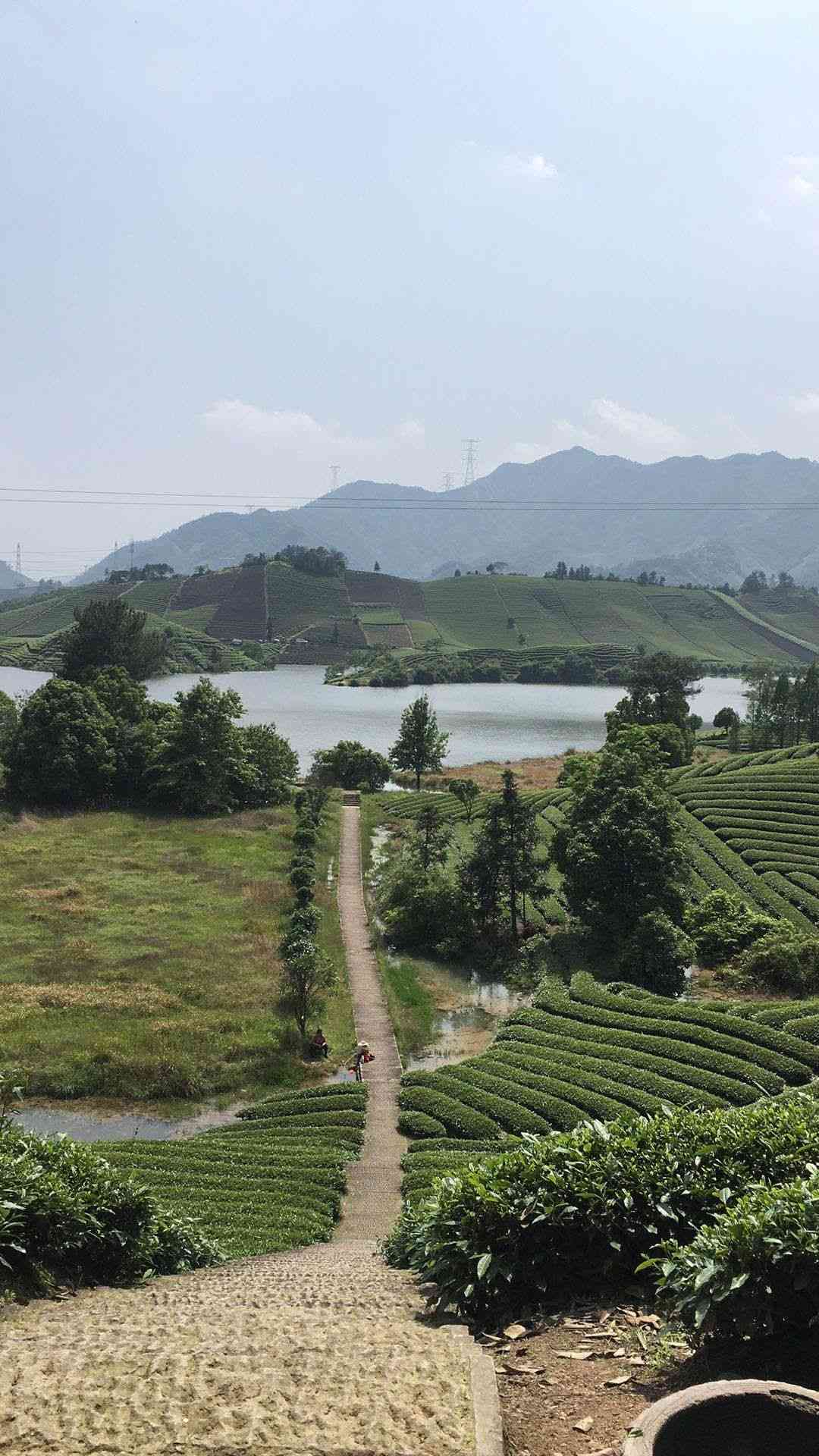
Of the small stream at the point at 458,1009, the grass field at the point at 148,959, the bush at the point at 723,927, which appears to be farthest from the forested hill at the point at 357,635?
the small stream at the point at 458,1009

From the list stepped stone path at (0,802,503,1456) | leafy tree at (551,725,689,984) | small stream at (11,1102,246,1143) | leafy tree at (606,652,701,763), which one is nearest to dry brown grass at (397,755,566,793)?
leafy tree at (606,652,701,763)

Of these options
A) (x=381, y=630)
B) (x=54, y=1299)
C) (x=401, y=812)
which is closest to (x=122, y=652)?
(x=401, y=812)

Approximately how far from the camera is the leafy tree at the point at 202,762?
2446 inches

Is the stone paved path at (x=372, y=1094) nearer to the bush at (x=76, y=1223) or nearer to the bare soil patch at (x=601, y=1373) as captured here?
the bush at (x=76, y=1223)

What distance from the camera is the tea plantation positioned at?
61.4 ft

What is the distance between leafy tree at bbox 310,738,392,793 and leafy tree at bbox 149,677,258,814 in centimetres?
1050

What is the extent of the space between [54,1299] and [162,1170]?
1031 centimetres

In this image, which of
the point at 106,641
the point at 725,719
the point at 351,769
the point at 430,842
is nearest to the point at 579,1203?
the point at 430,842

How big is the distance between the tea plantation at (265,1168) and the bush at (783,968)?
1549 centimetres

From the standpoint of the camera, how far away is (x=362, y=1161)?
23.9m

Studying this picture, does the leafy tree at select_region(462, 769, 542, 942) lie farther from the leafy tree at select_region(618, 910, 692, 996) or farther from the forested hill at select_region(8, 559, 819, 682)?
the forested hill at select_region(8, 559, 819, 682)

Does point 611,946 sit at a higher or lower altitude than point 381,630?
lower

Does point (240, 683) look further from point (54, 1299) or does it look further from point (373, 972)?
point (54, 1299)

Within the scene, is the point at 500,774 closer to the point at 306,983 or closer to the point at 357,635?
the point at 306,983
